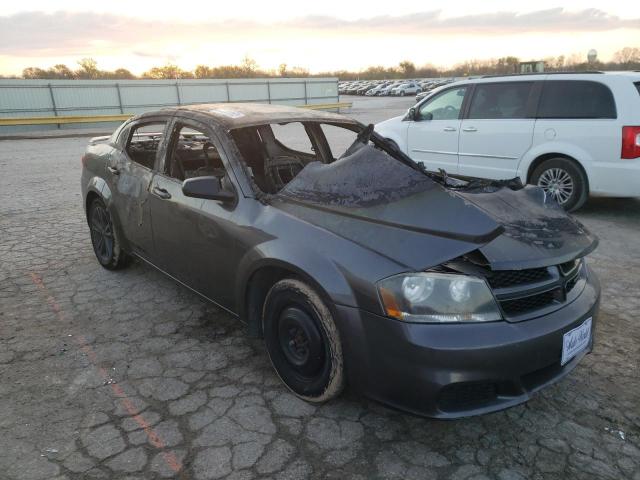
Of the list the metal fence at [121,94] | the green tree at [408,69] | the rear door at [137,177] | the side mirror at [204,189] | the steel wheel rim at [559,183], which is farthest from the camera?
the green tree at [408,69]

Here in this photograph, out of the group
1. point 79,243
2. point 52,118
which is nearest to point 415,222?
point 79,243

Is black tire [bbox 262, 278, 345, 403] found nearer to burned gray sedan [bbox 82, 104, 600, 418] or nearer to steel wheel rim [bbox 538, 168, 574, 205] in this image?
burned gray sedan [bbox 82, 104, 600, 418]

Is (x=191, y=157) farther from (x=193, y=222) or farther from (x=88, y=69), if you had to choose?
(x=88, y=69)

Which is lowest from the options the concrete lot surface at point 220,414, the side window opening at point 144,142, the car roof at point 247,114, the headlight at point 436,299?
the concrete lot surface at point 220,414

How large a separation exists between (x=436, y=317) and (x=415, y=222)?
49cm

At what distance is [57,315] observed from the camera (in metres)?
3.88

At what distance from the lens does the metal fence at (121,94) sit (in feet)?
75.2

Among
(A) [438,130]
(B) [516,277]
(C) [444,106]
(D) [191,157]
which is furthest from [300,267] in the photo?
(C) [444,106]

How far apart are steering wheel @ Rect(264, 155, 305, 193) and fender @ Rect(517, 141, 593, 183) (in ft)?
13.3

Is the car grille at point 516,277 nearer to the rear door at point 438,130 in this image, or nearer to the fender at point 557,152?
the fender at point 557,152

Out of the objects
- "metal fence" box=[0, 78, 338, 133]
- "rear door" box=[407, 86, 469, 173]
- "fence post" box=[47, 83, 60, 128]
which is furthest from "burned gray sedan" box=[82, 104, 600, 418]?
"fence post" box=[47, 83, 60, 128]

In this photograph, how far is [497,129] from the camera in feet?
22.3

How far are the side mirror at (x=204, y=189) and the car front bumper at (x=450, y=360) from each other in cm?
110

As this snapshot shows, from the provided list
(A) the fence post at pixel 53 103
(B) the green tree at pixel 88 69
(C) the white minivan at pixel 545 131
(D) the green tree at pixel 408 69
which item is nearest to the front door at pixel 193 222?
(C) the white minivan at pixel 545 131
